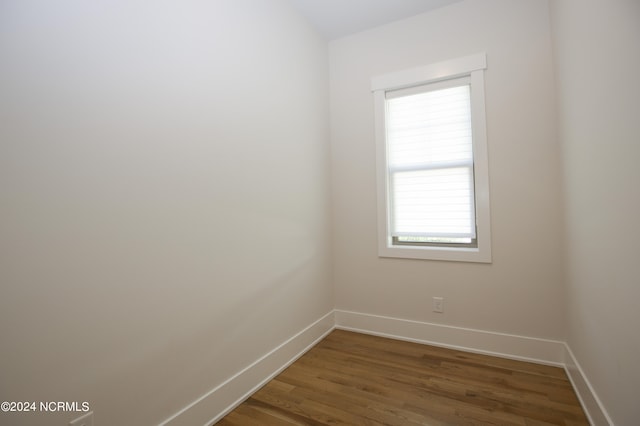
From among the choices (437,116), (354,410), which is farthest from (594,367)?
(437,116)

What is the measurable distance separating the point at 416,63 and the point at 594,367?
2.54m

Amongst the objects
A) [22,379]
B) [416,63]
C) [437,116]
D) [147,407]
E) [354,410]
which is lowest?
[354,410]

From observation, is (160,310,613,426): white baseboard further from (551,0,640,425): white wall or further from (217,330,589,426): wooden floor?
(551,0,640,425): white wall

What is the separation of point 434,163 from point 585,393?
185cm

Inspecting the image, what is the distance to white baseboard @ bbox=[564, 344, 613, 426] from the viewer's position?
1.42m

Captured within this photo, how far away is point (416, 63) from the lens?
8.79 feet

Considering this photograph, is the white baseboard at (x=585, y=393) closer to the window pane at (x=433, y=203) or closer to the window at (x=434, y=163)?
the window at (x=434, y=163)

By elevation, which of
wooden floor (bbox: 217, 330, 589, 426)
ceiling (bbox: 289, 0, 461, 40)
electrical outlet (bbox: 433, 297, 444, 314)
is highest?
ceiling (bbox: 289, 0, 461, 40)

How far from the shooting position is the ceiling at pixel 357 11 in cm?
252

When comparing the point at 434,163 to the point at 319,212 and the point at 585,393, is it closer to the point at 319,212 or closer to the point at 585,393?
the point at 319,212

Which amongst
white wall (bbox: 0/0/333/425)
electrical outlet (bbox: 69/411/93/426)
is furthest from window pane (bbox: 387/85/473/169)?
electrical outlet (bbox: 69/411/93/426)

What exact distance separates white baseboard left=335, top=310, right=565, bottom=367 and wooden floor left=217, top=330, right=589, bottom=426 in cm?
8

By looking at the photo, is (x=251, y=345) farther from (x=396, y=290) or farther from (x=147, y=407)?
(x=396, y=290)

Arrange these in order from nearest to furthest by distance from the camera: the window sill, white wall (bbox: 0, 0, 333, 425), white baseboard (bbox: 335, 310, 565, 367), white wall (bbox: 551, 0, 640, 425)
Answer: white wall (bbox: 0, 0, 333, 425), white wall (bbox: 551, 0, 640, 425), white baseboard (bbox: 335, 310, 565, 367), the window sill
